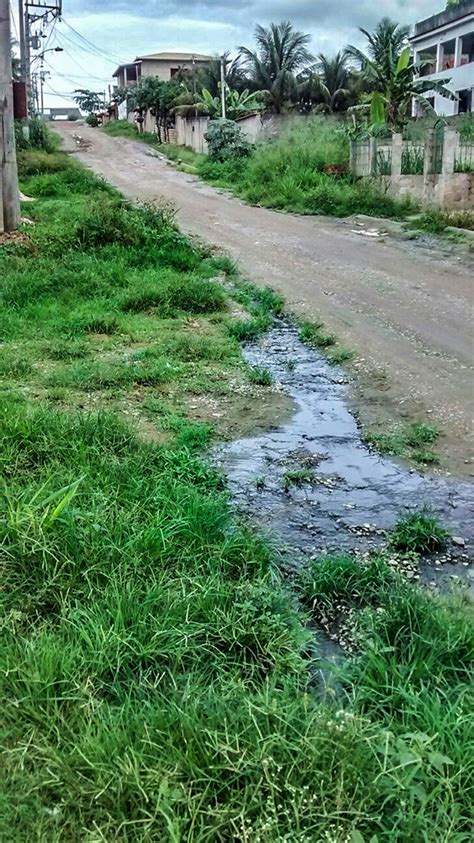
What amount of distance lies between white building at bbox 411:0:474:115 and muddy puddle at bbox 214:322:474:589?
27394mm

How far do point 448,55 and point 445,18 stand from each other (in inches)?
64.8

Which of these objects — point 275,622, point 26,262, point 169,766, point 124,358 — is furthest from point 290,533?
point 26,262

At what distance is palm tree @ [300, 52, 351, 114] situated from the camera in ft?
127

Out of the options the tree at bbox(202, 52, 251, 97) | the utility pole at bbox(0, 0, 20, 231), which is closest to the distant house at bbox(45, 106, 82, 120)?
the tree at bbox(202, 52, 251, 97)

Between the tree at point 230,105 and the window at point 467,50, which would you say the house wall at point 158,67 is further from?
the window at point 467,50

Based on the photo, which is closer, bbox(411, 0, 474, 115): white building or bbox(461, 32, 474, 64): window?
bbox(411, 0, 474, 115): white building

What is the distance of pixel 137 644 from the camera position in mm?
2752

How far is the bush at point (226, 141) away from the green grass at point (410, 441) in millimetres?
23095

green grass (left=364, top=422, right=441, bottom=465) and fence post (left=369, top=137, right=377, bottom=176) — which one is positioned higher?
fence post (left=369, top=137, right=377, bottom=176)

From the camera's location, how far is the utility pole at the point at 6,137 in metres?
11.6

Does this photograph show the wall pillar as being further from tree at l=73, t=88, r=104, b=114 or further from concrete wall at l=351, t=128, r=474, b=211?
tree at l=73, t=88, r=104, b=114

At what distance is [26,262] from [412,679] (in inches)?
329

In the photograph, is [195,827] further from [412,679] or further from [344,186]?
[344,186]

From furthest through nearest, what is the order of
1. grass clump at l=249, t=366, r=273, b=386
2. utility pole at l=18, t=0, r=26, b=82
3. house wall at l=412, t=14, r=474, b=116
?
house wall at l=412, t=14, r=474, b=116 < utility pole at l=18, t=0, r=26, b=82 < grass clump at l=249, t=366, r=273, b=386
